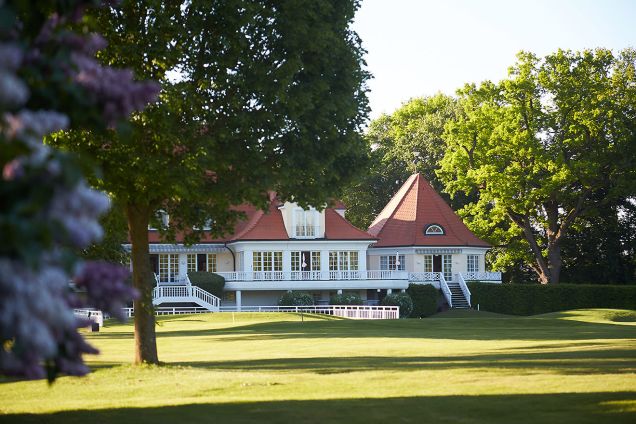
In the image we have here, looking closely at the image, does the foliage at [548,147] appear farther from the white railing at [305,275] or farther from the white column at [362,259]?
the white railing at [305,275]

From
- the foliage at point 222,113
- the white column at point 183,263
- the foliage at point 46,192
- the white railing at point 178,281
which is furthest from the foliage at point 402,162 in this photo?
the foliage at point 46,192

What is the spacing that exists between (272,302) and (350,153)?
40221 mm

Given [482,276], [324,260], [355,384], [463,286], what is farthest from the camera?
[482,276]

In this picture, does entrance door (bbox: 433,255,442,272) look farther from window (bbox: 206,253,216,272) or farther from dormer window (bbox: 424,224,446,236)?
window (bbox: 206,253,216,272)

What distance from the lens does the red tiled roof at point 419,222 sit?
67.4m

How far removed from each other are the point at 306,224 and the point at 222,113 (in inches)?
1675

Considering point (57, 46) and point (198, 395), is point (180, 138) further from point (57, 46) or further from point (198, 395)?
point (57, 46)

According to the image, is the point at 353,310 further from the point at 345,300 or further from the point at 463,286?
the point at 463,286

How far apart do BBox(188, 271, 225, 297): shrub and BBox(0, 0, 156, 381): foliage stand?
179ft

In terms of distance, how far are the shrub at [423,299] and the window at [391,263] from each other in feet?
21.1

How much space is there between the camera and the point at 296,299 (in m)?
58.4

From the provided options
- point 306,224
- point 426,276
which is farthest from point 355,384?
point 426,276

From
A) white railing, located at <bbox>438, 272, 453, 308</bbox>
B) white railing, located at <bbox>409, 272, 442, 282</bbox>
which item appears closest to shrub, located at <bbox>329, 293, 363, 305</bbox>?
white railing, located at <bbox>438, 272, 453, 308</bbox>

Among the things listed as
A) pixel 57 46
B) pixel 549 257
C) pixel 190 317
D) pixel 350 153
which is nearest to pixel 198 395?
pixel 350 153
